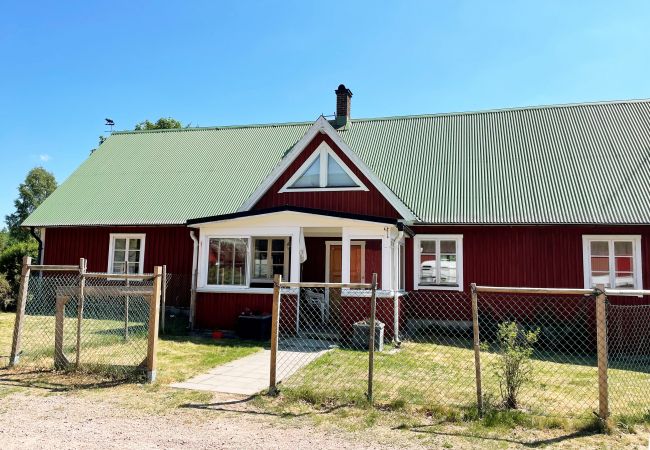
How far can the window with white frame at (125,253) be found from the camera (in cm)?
1780

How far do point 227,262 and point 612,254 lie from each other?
10812 millimetres

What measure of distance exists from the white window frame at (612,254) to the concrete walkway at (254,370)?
7696 millimetres

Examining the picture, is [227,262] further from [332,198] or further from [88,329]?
[88,329]

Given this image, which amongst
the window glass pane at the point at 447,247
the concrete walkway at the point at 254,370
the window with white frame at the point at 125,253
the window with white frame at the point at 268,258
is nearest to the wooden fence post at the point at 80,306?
the concrete walkway at the point at 254,370

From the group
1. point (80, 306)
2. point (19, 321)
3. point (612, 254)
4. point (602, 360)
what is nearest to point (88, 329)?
point (19, 321)

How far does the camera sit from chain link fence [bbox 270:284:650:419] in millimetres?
6812

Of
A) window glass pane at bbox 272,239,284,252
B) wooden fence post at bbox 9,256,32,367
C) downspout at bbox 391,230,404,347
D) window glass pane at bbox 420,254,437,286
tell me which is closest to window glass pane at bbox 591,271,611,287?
window glass pane at bbox 420,254,437,286

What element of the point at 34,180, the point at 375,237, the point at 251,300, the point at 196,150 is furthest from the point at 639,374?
the point at 34,180

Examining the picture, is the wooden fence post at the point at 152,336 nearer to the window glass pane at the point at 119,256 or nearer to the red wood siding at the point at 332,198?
the red wood siding at the point at 332,198

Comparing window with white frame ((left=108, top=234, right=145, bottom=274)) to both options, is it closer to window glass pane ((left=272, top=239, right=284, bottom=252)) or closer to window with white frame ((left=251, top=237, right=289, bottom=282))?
window with white frame ((left=251, top=237, right=289, bottom=282))

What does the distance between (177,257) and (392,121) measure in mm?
10207

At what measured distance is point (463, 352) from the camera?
11508 millimetres

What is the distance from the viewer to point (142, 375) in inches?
311

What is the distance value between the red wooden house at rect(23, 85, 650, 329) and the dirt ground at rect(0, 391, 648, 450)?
677cm
